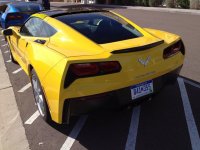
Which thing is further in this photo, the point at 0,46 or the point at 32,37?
the point at 0,46

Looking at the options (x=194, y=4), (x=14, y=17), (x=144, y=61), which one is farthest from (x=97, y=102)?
(x=194, y=4)

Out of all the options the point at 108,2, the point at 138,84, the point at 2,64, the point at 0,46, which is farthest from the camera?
the point at 108,2

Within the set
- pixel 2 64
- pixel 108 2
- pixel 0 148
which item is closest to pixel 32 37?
pixel 0 148

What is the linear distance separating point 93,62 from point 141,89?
0.75 metres

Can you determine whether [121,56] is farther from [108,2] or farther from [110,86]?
[108,2]

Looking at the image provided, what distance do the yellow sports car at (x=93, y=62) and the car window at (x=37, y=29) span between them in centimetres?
2

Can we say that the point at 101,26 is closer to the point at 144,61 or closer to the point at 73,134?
the point at 144,61

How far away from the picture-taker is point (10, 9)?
1041cm

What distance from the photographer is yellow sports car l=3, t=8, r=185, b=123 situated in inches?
134

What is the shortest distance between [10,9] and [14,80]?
479 cm

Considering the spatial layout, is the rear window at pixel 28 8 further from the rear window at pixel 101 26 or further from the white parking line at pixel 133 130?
the white parking line at pixel 133 130

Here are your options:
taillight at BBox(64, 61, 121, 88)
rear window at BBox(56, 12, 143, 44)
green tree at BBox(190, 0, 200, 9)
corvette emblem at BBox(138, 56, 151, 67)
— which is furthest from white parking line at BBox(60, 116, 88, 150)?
green tree at BBox(190, 0, 200, 9)

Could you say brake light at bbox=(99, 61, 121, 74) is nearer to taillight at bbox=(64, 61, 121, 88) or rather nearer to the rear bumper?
taillight at bbox=(64, 61, 121, 88)

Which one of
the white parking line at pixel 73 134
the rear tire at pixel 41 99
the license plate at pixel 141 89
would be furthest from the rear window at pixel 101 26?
the white parking line at pixel 73 134
